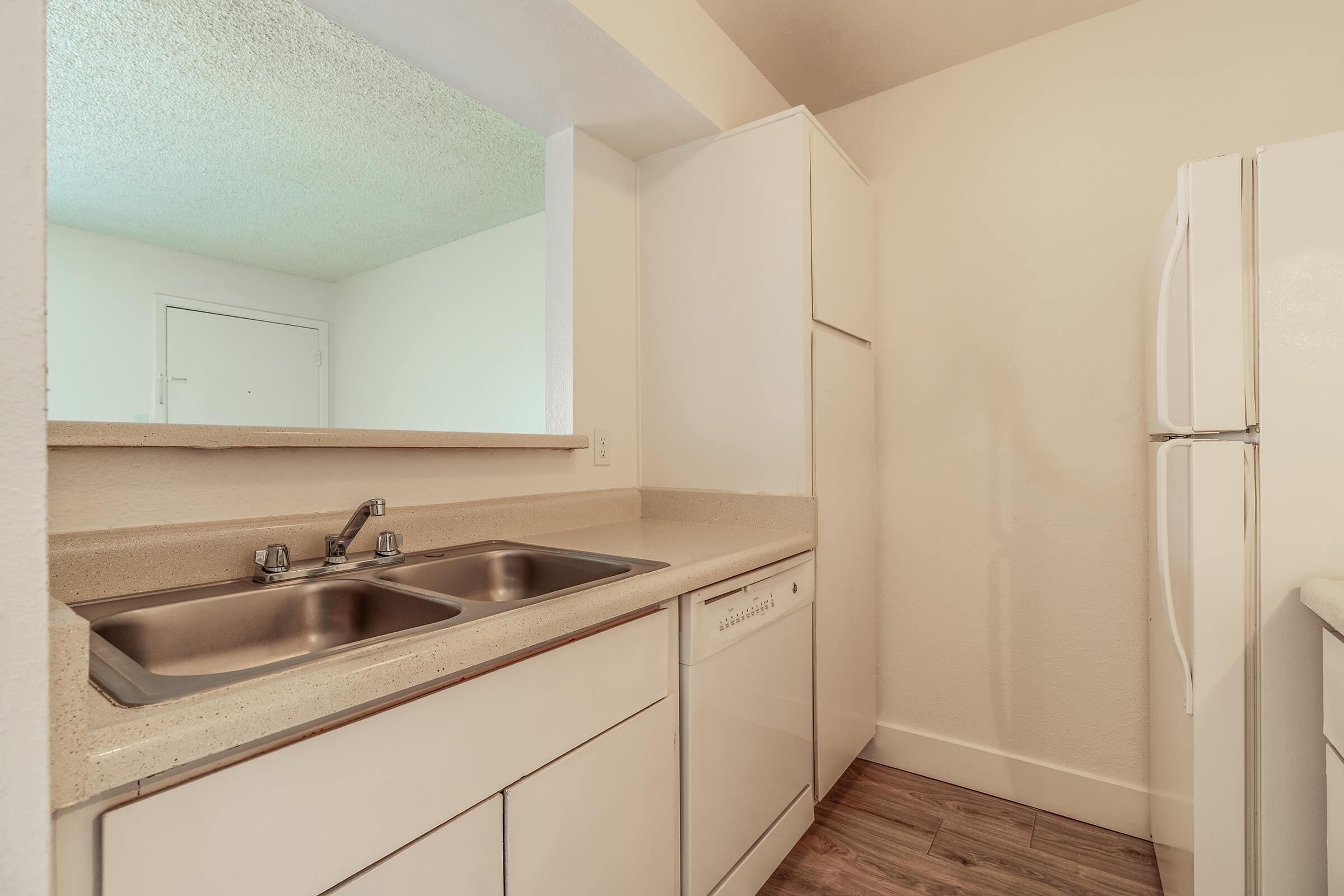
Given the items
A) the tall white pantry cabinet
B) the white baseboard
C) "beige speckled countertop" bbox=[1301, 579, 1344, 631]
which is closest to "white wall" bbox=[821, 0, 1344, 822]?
the white baseboard

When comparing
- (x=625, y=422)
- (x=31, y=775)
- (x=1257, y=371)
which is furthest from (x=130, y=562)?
(x=1257, y=371)

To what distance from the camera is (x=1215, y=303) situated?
1.08 m

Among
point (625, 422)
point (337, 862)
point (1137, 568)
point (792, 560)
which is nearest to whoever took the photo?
point (337, 862)

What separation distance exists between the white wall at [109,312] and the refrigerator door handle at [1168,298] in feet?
16.6

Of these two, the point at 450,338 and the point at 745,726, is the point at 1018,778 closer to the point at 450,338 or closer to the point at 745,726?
the point at 745,726

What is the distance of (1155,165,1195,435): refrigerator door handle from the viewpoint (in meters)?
1.13

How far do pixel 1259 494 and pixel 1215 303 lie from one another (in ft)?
1.12

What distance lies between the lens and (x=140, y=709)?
21.8 inches

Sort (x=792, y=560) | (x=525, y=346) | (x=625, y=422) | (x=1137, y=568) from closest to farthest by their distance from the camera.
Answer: (x=792, y=560), (x=1137, y=568), (x=625, y=422), (x=525, y=346)

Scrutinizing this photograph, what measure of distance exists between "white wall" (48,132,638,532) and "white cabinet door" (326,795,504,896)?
753 mm

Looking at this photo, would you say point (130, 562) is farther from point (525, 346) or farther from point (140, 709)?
point (525, 346)

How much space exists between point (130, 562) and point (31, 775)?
72 cm

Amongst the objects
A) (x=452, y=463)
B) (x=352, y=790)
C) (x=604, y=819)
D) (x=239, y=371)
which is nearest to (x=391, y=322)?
(x=239, y=371)

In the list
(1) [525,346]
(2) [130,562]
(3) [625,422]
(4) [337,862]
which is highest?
(1) [525,346]
